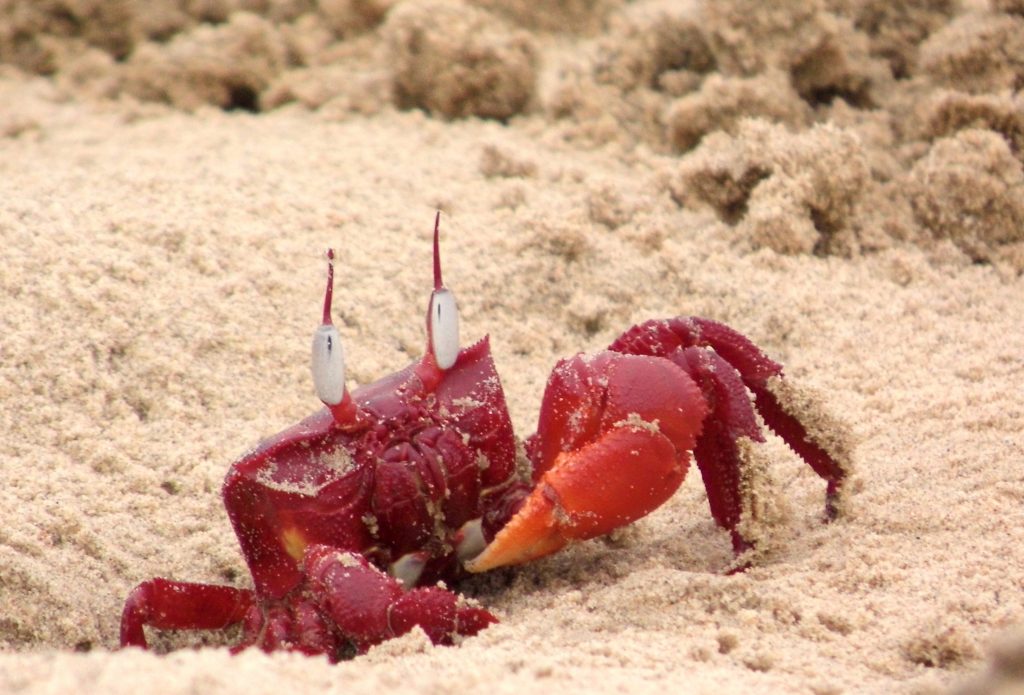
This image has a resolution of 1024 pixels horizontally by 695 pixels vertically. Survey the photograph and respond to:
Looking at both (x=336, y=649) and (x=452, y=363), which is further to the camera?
(x=452, y=363)

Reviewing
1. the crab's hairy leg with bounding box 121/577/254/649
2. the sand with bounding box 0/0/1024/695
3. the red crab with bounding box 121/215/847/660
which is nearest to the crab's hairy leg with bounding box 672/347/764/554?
the red crab with bounding box 121/215/847/660

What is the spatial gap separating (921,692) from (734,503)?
73 centimetres

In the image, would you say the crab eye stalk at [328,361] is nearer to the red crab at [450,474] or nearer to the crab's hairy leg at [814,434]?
the red crab at [450,474]

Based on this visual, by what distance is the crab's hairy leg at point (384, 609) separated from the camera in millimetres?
2164

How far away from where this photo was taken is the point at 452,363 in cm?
253

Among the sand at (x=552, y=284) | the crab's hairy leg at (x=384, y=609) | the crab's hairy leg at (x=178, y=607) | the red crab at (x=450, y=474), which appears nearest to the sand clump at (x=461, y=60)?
the sand at (x=552, y=284)

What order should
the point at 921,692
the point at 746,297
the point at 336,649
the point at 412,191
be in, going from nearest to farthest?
the point at 921,692
the point at 336,649
the point at 746,297
the point at 412,191

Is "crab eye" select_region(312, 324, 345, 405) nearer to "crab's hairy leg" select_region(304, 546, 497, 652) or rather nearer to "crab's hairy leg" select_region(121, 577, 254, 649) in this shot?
"crab's hairy leg" select_region(304, 546, 497, 652)

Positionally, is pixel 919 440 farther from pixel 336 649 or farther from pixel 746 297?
pixel 336 649

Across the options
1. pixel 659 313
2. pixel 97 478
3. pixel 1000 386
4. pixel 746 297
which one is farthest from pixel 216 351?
pixel 1000 386

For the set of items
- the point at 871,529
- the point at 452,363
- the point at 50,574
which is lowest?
the point at 50,574

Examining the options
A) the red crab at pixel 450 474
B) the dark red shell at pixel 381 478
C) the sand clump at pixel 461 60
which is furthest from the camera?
the sand clump at pixel 461 60

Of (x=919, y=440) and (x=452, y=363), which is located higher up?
(x=452, y=363)

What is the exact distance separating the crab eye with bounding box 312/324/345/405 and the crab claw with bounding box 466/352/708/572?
407 mm
